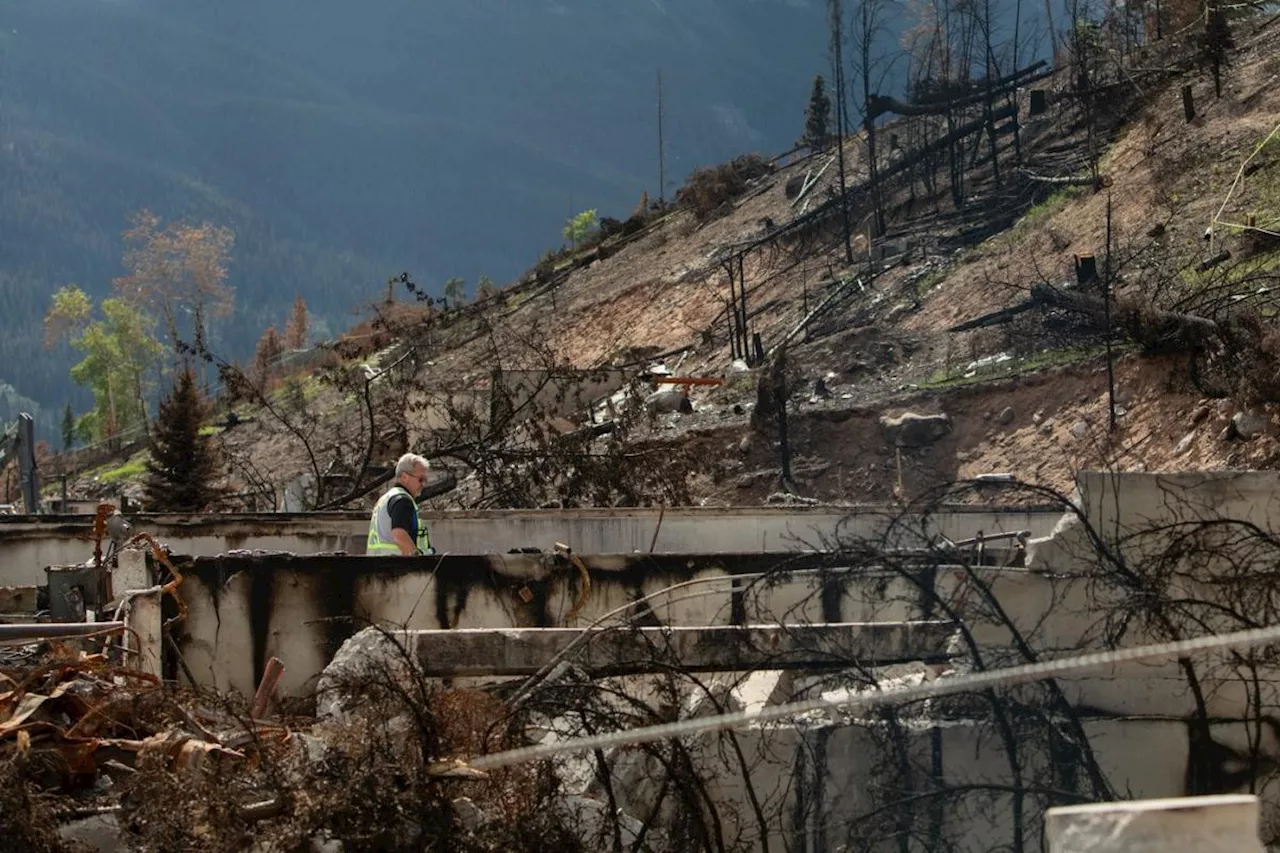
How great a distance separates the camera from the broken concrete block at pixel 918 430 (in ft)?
74.5

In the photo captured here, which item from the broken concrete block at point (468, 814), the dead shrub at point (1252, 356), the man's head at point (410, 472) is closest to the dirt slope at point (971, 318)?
the dead shrub at point (1252, 356)

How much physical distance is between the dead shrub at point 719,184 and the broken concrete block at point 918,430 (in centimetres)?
2383

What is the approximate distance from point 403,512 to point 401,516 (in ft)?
0.10

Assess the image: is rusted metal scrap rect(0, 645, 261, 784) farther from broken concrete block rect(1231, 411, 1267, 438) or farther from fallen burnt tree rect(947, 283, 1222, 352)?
fallen burnt tree rect(947, 283, 1222, 352)

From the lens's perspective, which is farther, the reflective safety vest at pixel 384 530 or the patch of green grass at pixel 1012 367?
the patch of green grass at pixel 1012 367

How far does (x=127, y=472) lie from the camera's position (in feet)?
157

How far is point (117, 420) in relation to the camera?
72375 millimetres

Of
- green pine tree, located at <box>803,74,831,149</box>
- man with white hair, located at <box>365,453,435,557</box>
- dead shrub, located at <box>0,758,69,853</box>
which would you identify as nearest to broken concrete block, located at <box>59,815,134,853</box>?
dead shrub, located at <box>0,758,69,853</box>

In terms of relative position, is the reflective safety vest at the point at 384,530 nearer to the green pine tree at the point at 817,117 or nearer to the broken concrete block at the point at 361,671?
the broken concrete block at the point at 361,671

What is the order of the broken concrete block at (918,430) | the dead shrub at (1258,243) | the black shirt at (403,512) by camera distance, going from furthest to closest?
the dead shrub at (1258,243), the broken concrete block at (918,430), the black shirt at (403,512)

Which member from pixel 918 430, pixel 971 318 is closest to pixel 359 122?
pixel 971 318

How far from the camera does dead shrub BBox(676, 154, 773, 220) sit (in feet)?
153

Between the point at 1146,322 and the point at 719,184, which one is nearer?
the point at 1146,322

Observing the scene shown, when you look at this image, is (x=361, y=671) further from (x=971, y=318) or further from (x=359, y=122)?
(x=359, y=122)
